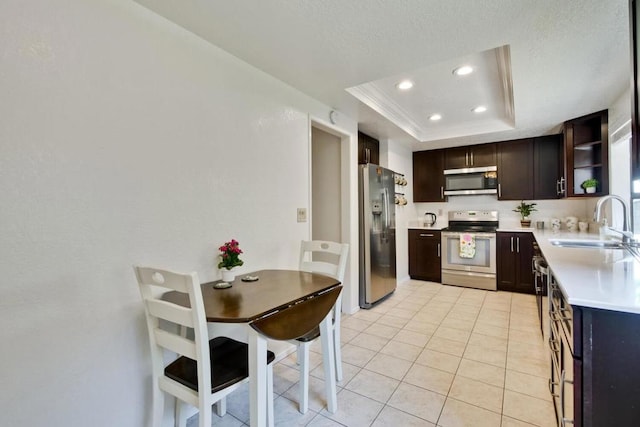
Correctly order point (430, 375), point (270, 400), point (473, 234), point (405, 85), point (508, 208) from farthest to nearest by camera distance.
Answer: point (508, 208)
point (473, 234)
point (405, 85)
point (430, 375)
point (270, 400)

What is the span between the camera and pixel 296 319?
1426 mm

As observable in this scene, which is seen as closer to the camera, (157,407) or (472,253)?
(157,407)

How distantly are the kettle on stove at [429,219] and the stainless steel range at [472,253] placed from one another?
47 cm

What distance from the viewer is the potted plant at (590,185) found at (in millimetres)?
3227

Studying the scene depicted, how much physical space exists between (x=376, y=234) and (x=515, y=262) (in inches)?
83.6

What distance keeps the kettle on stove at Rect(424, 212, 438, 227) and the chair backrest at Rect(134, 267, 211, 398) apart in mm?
4692

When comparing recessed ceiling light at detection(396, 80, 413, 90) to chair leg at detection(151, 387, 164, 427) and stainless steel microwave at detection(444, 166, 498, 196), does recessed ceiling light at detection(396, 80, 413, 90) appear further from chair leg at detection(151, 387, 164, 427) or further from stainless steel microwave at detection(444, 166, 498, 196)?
chair leg at detection(151, 387, 164, 427)

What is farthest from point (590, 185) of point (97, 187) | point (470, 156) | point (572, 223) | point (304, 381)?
point (97, 187)

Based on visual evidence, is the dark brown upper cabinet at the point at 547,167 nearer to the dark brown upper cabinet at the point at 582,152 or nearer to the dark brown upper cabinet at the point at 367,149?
the dark brown upper cabinet at the point at 582,152

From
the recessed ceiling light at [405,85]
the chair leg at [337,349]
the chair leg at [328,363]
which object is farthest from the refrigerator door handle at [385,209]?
the chair leg at [328,363]

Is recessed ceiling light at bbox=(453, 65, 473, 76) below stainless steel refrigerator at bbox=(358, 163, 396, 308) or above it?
above

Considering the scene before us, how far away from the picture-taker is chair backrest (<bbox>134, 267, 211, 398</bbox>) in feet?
3.70

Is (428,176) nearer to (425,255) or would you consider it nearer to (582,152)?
(425,255)

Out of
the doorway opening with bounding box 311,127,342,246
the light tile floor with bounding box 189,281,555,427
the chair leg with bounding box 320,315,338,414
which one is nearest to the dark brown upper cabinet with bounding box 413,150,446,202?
the light tile floor with bounding box 189,281,555,427
